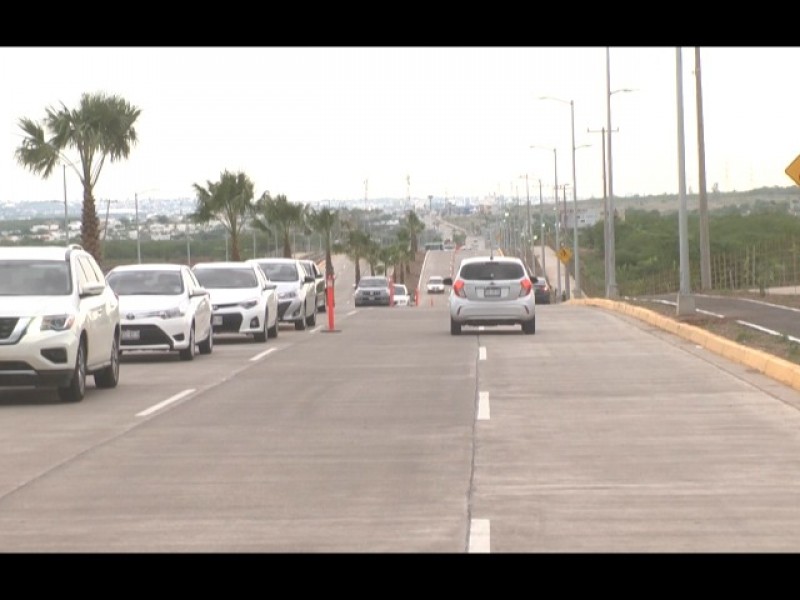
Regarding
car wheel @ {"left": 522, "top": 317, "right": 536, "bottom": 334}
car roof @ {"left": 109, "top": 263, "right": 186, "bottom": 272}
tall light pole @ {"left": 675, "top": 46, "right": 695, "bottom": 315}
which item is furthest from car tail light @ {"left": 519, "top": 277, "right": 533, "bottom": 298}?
car roof @ {"left": 109, "top": 263, "right": 186, "bottom": 272}

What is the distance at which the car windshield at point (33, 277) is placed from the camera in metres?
19.2

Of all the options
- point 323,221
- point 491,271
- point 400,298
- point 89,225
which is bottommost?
point 400,298

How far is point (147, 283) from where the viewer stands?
26.5m

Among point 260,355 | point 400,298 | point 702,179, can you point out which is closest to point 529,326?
point 260,355

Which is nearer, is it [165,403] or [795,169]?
[165,403]

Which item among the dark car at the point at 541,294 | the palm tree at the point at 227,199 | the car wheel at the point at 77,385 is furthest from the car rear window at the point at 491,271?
the dark car at the point at 541,294

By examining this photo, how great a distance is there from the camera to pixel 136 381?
21.9m

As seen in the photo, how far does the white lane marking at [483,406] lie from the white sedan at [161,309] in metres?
7.62

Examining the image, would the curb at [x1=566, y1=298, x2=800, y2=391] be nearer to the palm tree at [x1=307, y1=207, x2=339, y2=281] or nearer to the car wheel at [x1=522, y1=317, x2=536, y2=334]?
the car wheel at [x1=522, y1=317, x2=536, y2=334]

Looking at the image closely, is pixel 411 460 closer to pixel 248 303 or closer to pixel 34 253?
pixel 34 253

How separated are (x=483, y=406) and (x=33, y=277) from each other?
5779 mm

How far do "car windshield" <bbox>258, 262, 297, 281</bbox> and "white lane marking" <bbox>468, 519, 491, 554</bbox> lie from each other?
90.3 feet

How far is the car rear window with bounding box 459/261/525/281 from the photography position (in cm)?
3238
